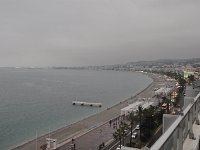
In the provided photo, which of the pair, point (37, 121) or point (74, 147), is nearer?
point (74, 147)

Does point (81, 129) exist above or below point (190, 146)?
below

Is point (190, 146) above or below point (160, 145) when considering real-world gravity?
below

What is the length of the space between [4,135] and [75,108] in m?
28.6

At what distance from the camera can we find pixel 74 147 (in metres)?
28.7

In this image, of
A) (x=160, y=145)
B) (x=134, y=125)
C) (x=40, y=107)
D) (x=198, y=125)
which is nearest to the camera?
(x=160, y=145)

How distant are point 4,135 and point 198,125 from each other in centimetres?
3618

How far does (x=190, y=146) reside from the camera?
7.64m

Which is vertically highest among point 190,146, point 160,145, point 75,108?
point 160,145

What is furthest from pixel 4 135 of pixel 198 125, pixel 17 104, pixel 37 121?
pixel 198 125

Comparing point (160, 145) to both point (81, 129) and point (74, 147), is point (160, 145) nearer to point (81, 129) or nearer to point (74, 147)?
point (74, 147)

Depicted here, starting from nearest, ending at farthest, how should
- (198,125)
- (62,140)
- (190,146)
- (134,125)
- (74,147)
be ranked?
(190,146)
(198,125)
(74,147)
(62,140)
(134,125)

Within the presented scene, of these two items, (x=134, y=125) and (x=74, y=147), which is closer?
(x=74, y=147)

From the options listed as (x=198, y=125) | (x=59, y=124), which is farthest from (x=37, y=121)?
(x=198, y=125)

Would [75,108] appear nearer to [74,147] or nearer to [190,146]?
[74,147]
